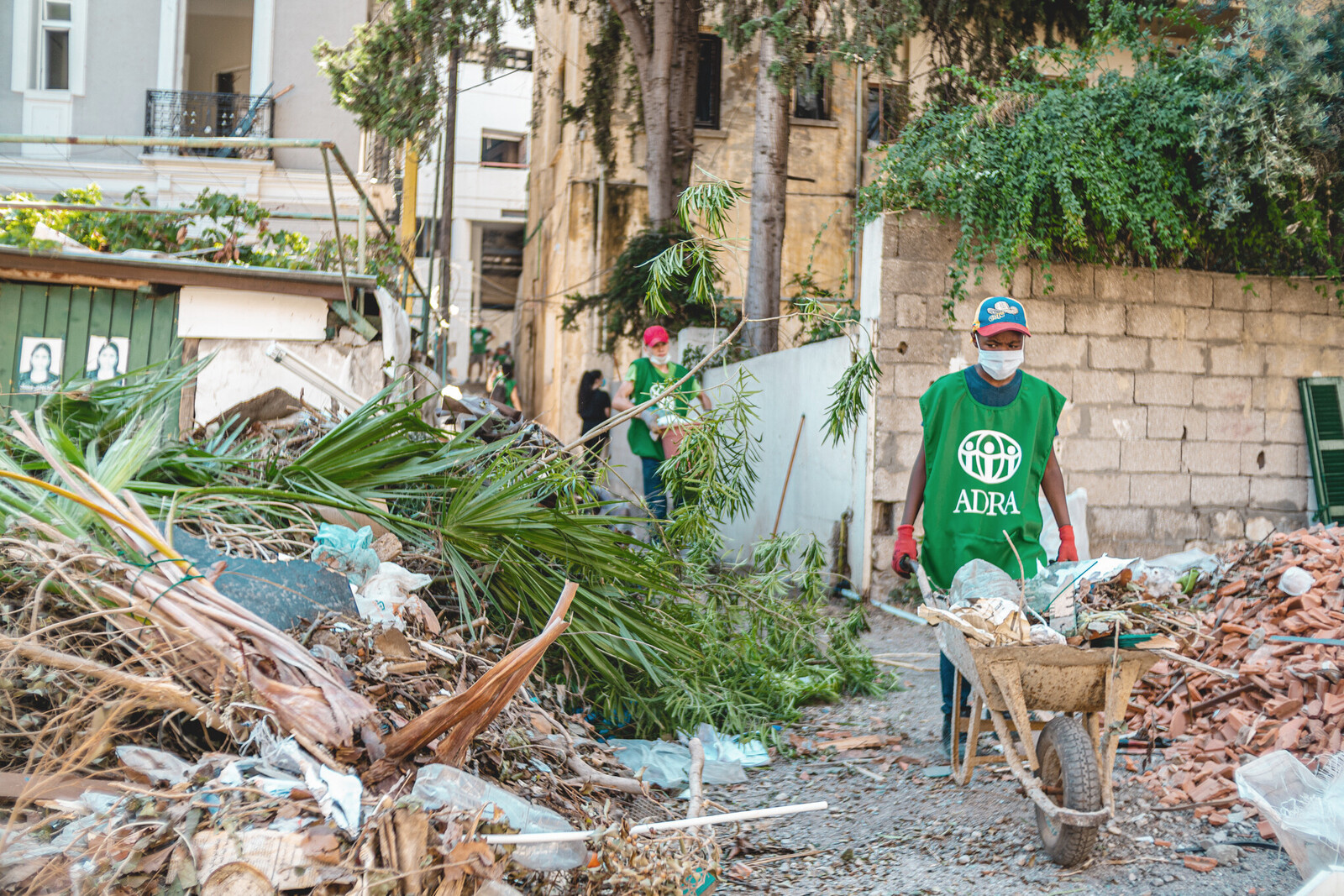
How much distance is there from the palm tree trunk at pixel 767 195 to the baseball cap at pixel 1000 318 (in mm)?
→ 5443

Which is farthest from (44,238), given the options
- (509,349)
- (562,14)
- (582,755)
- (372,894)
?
(509,349)

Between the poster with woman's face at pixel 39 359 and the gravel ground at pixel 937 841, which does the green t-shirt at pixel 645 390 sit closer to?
the gravel ground at pixel 937 841

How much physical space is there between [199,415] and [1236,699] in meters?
6.35

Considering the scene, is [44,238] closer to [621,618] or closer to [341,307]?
[341,307]

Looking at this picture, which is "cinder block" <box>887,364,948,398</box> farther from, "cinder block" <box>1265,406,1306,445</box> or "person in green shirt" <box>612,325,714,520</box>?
"cinder block" <box>1265,406,1306,445</box>

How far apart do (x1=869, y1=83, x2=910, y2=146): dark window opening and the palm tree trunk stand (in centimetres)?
170

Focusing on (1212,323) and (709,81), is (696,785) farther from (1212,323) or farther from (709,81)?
(709,81)

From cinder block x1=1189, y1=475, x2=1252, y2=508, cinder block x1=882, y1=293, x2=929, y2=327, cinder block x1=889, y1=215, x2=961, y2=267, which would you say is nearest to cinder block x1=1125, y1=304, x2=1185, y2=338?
cinder block x1=1189, y1=475, x2=1252, y2=508

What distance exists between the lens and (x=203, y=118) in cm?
1506

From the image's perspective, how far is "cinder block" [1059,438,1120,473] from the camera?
742 centimetres

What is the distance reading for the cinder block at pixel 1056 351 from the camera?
7426 millimetres

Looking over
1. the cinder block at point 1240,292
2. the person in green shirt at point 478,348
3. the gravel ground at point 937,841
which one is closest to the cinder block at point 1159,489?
the cinder block at point 1240,292

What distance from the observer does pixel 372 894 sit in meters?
2.26

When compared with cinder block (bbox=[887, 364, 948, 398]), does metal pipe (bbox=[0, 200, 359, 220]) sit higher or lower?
higher
